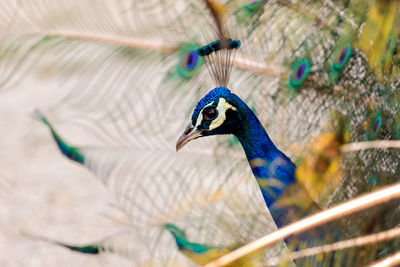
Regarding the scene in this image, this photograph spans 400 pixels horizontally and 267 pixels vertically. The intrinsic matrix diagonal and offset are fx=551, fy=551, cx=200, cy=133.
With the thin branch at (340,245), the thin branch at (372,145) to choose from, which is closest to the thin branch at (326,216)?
the thin branch at (340,245)

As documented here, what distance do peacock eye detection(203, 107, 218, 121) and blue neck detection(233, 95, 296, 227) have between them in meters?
0.04

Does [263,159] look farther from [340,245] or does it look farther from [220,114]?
[340,245]

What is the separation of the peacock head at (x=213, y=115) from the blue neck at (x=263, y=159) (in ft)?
0.04

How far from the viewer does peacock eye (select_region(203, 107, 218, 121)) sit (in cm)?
93

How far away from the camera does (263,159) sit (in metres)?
0.95

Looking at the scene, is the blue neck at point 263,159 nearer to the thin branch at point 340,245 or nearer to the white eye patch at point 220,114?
A: the white eye patch at point 220,114

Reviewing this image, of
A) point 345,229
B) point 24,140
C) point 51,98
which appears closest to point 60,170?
point 24,140

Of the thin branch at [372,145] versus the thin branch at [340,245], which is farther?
the thin branch at [372,145]

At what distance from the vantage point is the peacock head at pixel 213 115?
36.5 inches

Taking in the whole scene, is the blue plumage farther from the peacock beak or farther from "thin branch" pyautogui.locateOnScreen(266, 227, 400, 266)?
"thin branch" pyautogui.locateOnScreen(266, 227, 400, 266)

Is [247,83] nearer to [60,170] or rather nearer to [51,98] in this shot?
[60,170]

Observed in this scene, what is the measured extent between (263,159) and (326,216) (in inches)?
16.7

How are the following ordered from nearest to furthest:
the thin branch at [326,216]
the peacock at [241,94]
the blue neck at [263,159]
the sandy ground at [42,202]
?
the thin branch at [326,216]
the peacock at [241,94]
the blue neck at [263,159]
the sandy ground at [42,202]

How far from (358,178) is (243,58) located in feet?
1.14
